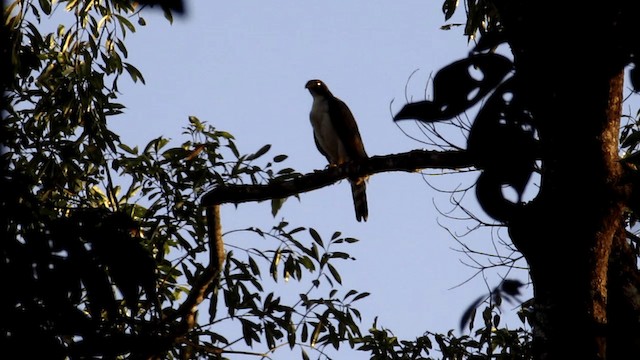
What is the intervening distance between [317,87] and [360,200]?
4.56 ft

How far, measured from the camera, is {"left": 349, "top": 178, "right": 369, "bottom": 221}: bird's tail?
698 cm

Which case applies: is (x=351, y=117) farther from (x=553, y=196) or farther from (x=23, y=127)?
(x=553, y=196)

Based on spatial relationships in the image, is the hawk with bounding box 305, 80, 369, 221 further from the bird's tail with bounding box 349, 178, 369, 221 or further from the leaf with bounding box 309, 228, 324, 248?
the leaf with bounding box 309, 228, 324, 248

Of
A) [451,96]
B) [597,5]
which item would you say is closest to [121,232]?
[451,96]

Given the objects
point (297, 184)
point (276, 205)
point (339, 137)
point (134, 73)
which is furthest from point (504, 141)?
point (339, 137)

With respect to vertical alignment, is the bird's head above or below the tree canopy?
above

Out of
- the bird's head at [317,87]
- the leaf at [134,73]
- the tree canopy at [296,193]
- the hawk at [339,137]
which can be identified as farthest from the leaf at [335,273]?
the bird's head at [317,87]

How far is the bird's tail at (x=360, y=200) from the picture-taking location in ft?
22.9

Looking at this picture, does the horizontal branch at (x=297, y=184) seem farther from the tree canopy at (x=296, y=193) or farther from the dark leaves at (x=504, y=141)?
the dark leaves at (x=504, y=141)

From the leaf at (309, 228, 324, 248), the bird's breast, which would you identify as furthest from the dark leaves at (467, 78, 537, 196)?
the bird's breast

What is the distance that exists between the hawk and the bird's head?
269 mm

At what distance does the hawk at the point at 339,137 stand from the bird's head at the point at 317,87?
0.88ft

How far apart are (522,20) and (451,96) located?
14cm

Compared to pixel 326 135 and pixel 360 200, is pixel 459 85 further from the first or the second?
pixel 326 135
